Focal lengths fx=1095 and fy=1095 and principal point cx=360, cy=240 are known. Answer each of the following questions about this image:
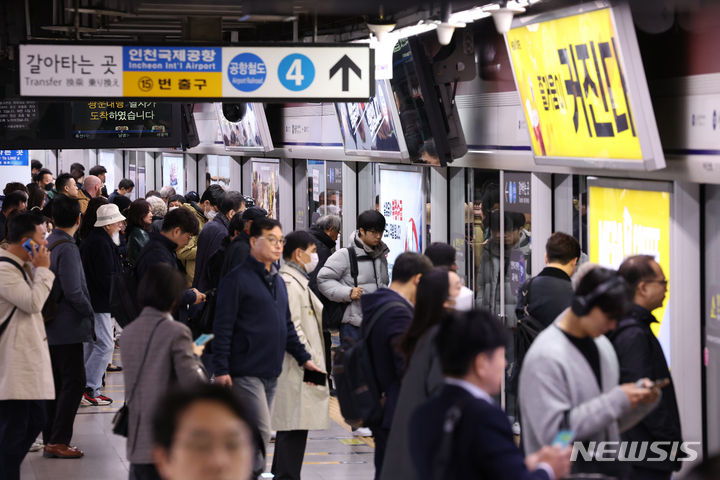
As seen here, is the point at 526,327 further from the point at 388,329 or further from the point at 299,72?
the point at 299,72

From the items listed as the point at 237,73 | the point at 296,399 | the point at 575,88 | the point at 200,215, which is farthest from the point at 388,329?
the point at 200,215

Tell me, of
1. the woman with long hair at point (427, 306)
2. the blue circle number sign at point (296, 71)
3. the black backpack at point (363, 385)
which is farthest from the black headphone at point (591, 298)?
the blue circle number sign at point (296, 71)

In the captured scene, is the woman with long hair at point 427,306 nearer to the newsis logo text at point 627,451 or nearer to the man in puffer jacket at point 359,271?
the newsis logo text at point 627,451

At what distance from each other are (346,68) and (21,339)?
2918mm

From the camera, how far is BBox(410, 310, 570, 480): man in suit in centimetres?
301

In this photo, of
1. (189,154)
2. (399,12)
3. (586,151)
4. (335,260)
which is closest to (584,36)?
(586,151)

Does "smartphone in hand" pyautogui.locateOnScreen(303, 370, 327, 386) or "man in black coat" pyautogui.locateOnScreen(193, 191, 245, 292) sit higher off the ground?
"man in black coat" pyautogui.locateOnScreen(193, 191, 245, 292)

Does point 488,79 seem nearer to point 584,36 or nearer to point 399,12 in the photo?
point 399,12

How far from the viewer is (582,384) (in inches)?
155

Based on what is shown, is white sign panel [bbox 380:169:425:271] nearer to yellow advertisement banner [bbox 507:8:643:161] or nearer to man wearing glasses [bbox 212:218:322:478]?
yellow advertisement banner [bbox 507:8:643:161]

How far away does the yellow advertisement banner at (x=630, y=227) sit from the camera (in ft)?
20.8

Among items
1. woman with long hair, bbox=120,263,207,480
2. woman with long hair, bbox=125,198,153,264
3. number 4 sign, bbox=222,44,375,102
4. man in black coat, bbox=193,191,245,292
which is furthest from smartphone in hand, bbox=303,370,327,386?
woman with long hair, bbox=125,198,153,264

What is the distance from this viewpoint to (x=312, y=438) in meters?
8.49

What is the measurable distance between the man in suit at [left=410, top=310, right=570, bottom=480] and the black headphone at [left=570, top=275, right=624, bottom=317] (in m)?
0.76
